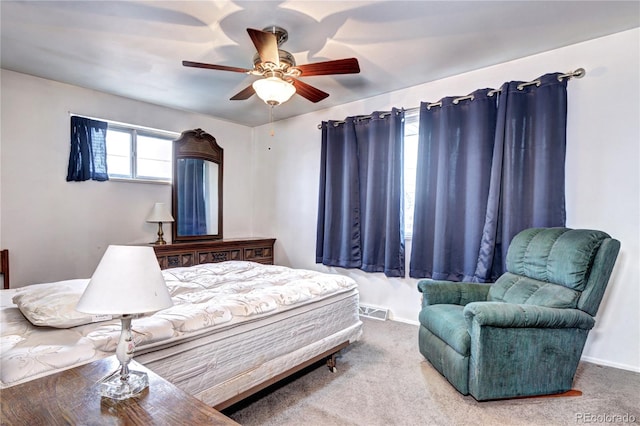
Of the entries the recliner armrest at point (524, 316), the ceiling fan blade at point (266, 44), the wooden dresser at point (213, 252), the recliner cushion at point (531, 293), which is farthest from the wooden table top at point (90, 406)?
the wooden dresser at point (213, 252)

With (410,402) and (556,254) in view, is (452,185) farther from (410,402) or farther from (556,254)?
(410,402)

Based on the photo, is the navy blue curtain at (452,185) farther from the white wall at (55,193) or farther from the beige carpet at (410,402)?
the white wall at (55,193)

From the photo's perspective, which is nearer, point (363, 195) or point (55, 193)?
point (55, 193)

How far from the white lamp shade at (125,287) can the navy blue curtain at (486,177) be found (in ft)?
9.26

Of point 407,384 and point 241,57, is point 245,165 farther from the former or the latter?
point 407,384

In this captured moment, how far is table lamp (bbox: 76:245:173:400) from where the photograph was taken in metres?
0.97

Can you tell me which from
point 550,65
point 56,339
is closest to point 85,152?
point 56,339

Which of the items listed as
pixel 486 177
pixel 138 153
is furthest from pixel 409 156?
pixel 138 153

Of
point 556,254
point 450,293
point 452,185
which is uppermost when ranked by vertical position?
point 452,185

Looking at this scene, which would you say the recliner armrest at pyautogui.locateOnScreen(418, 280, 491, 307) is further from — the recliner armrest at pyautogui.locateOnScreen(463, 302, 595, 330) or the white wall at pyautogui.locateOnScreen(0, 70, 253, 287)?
the white wall at pyautogui.locateOnScreen(0, 70, 253, 287)

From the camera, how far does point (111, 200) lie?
3795 mm

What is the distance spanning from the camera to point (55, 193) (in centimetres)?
343

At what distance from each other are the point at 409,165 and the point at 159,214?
118 inches

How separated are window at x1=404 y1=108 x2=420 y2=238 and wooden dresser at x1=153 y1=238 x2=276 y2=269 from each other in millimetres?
2108
